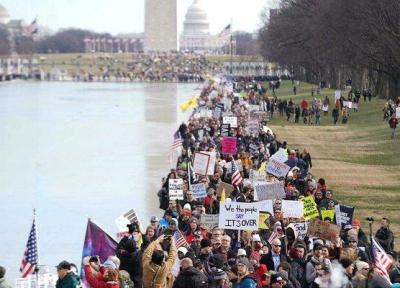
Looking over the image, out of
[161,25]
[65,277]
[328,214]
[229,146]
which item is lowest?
[161,25]

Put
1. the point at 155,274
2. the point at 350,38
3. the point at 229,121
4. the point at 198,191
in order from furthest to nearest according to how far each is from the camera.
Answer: the point at 350,38 < the point at 229,121 < the point at 198,191 < the point at 155,274

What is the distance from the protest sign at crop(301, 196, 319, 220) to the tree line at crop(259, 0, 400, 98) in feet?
104

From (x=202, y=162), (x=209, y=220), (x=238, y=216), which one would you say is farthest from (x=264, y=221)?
(x=202, y=162)

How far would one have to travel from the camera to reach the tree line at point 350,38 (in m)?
Result: 49.8

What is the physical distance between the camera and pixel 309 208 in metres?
17.2

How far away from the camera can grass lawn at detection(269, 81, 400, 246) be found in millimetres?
25453

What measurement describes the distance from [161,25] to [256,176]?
167242 mm

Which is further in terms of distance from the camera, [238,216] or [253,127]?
[253,127]

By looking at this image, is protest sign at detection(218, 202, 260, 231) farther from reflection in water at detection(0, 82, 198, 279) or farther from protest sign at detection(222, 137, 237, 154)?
protest sign at detection(222, 137, 237, 154)

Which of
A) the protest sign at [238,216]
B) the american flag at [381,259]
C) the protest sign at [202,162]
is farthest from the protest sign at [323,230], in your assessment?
the protest sign at [202,162]

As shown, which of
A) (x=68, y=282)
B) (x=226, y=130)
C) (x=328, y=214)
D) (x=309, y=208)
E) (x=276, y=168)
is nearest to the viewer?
(x=68, y=282)

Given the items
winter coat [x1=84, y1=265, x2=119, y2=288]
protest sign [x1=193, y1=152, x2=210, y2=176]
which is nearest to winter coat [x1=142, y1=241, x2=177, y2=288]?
winter coat [x1=84, y1=265, x2=119, y2=288]

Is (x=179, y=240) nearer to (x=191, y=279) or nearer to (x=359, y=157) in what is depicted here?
(x=191, y=279)

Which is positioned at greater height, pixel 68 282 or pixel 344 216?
pixel 68 282
